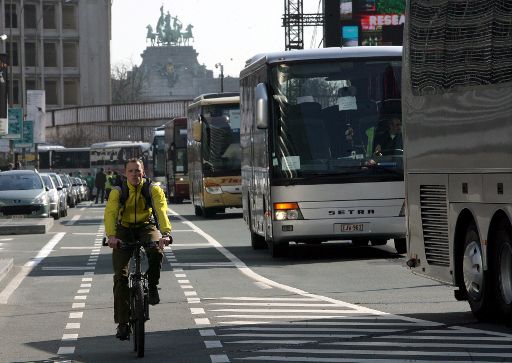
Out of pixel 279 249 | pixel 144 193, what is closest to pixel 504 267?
pixel 144 193

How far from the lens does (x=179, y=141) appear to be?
2576 inches

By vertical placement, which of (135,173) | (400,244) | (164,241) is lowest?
(400,244)

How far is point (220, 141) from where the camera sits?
44.9 m

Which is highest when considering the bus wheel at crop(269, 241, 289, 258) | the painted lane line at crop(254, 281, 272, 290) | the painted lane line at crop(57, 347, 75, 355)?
the bus wheel at crop(269, 241, 289, 258)

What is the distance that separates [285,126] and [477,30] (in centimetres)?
1106

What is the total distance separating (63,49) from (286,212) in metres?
134

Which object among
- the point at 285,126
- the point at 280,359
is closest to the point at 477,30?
the point at 280,359

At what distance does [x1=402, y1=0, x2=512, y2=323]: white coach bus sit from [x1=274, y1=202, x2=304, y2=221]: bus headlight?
27.5 ft

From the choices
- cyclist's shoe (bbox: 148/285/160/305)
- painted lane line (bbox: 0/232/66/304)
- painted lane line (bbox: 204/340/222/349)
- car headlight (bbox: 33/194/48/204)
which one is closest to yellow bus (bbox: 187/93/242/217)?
car headlight (bbox: 33/194/48/204)

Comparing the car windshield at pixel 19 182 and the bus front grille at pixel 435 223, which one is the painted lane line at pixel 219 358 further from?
the car windshield at pixel 19 182

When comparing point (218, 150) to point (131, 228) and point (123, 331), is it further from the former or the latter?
point (123, 331)

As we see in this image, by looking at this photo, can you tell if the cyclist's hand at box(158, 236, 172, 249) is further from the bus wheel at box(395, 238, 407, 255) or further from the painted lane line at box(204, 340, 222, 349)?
the bus wheel at box(395, 238, 407, 255)

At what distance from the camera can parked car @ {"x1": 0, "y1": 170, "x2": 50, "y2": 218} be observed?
45312 mm

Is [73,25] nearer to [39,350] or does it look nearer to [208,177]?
[208,177]
